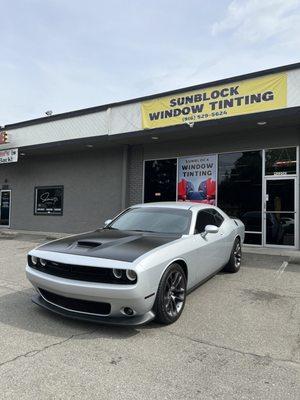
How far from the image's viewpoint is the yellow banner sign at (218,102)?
10.1 m

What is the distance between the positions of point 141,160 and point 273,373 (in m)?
11.3

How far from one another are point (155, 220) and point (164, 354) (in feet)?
8.52

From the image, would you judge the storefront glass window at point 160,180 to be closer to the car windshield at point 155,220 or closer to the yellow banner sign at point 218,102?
the yellow banner sign at point 218,102

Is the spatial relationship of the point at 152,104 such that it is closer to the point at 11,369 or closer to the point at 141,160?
the point at 141,160

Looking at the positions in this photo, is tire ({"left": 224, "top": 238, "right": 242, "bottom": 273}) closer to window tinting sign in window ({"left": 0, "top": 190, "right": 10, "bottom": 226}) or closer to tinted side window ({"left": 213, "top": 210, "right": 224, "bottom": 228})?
tinted side window ({"left": 213, "top": 210, "right": 224, "bottom": 228})

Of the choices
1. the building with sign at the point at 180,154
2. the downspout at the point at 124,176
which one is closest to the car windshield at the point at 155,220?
the building with sign at the point at 180,154

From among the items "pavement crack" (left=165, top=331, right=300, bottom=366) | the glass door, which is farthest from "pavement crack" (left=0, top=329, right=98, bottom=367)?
the glass door

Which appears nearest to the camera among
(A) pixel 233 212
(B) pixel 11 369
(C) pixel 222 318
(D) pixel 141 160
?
(B) pixel 11 369

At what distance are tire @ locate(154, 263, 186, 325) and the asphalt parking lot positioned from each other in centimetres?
14

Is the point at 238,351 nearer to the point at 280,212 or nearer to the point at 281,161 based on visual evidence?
the point at 280,212

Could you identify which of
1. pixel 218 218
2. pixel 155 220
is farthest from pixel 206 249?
pixel 218 218

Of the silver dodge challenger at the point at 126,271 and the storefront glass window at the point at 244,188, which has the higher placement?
the storefront glass window at the point at 244,188

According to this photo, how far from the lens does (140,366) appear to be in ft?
12.0

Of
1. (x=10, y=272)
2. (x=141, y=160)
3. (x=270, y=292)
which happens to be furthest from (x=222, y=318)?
(x=141, y=160)
